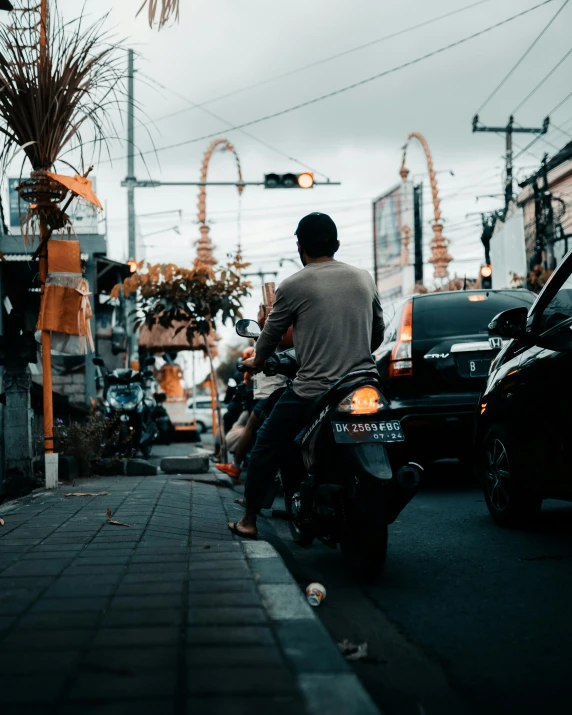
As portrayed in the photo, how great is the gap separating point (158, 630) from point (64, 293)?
18.6 ft

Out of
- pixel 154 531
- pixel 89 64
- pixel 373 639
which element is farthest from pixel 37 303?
pixel 373 639

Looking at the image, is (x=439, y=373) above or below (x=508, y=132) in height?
below

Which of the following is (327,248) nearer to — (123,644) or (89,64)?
(123,644)

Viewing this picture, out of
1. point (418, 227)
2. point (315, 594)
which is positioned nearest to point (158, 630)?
point (315, 594)

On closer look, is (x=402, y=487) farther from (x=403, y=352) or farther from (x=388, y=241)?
(x=388, y=241)

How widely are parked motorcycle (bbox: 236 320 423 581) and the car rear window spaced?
11.9ft

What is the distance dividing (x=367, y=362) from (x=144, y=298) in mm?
8049

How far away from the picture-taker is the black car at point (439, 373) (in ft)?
25.6

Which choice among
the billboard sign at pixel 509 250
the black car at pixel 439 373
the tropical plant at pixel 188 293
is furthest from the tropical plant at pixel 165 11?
the billboard sign at pixel 509 250

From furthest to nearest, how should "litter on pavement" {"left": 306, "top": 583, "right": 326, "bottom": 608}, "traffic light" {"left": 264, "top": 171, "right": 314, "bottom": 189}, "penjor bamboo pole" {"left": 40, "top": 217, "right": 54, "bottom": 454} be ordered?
1. "traffic light" {"left": 264, "top": 171, "right": 314, "bottom": 189}
2. "penjor bamboo pole" {"left": 40, "top": 217, "right": 54, "bottom": 454}
3. "litter on pavement" {"left": 306, "top": 583, "right": 326, "bottom": 608}

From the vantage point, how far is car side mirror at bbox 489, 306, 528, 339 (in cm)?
564

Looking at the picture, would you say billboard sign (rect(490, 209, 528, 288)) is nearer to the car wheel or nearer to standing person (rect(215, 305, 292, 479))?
standing person (rect(215, 305, 292, 479))

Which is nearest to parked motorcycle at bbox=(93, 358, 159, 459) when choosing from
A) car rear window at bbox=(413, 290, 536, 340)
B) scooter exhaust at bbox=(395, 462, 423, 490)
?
car rear window at bbox=(413, 290, 536, 340)

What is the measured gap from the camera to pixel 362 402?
14.7ft
